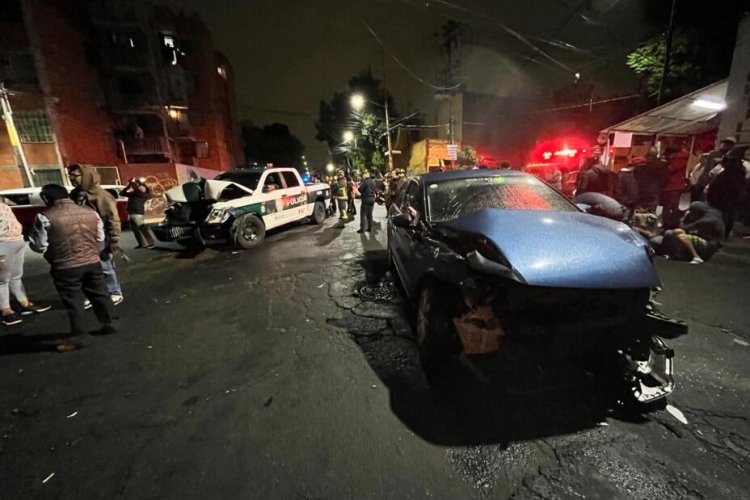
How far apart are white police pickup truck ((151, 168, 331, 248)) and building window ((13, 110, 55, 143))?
1777 cm

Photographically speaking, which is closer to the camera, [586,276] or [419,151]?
[586,276]

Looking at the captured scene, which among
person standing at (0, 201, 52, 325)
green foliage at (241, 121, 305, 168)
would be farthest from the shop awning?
green foliage at (241, 121, 305, 168)

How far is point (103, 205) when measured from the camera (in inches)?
189

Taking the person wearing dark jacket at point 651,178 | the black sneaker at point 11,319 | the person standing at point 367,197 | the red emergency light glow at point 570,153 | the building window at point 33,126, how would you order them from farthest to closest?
the red emergency light glow at point 570,153 → the building window at point 33,126 → the person standing at point 367,197 → the person wearing dark jacket at point 651,178 → the black sneaker at point 11,319

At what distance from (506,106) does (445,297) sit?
101 feet

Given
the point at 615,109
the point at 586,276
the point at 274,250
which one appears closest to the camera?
the point at 586,276

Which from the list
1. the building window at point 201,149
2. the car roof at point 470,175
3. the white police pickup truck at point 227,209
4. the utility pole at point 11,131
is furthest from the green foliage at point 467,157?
the utility pole at point 11,131

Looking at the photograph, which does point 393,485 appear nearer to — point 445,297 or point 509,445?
point 509,445

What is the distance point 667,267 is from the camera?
5.18 meters

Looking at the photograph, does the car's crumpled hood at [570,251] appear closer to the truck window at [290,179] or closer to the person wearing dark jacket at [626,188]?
the person wearing dark jacket at [626,188]

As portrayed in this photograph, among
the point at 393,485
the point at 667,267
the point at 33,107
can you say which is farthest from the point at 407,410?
the point at 33,107

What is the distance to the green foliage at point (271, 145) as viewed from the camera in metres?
50.2

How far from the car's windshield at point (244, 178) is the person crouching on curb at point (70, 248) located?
5056mm

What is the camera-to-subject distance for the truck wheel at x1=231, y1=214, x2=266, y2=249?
7713 mm
